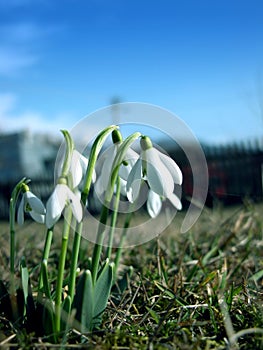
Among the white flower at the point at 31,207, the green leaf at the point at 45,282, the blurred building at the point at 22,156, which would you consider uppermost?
the white flower at the point at 31,207

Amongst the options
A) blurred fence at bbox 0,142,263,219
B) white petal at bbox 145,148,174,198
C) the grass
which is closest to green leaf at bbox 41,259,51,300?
the grass

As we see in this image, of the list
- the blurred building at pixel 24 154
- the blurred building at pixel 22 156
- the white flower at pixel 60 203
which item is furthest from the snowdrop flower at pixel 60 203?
the blurred building at pixel 22 156

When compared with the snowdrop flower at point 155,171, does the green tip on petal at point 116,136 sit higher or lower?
higher

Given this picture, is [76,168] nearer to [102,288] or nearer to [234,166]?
[102,288]

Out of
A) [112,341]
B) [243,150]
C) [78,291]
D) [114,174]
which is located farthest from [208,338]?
[243,150]

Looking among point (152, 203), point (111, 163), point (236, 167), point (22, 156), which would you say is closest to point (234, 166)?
point (236, 167)

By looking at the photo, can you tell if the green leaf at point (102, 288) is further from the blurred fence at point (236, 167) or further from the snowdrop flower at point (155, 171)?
the blurred fence at point (236, 167)

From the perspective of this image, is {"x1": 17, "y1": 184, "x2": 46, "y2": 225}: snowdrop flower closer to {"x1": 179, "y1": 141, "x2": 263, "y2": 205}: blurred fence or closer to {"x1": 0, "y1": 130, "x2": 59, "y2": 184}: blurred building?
{"x1": 179, "y1": 141, "x2": 263, "y2": 205}: blurred fence

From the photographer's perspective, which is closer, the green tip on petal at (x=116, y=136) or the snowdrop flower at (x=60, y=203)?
the snowdrop flower at (x=60, y=203)
